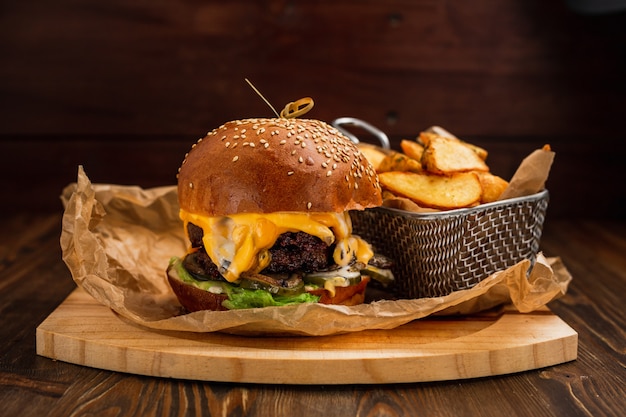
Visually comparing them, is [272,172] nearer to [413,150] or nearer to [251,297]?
[251,297]

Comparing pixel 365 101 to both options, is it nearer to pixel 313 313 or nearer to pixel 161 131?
pixel 161 131

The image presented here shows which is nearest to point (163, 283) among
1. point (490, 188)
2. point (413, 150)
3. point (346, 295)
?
point (346, 295)

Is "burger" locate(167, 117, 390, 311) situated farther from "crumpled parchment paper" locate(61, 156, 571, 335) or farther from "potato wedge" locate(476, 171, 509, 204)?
"potato wedge" locate(476, 171, 509, 204)

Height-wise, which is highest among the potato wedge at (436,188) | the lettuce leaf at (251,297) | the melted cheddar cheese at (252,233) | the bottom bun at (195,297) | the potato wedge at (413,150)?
the potato wedge at (413,150)

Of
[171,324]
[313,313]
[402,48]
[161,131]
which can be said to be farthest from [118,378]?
[402,48]

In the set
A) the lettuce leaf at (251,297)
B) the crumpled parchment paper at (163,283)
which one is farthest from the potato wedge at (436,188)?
the lettuce leaf at (251,297)

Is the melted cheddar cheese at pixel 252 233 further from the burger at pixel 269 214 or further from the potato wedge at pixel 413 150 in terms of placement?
the potato wedge at pixel 413 150
